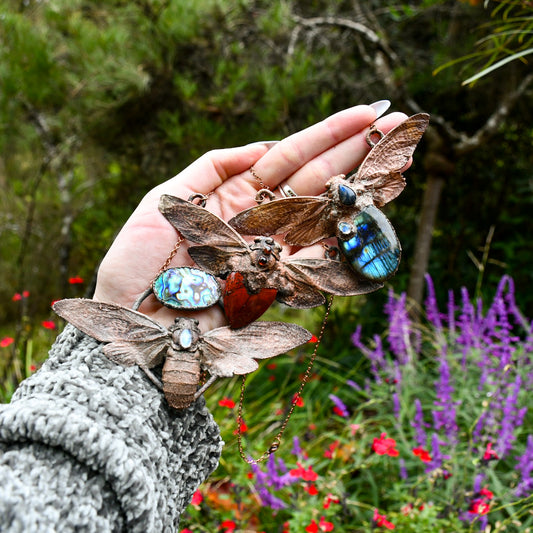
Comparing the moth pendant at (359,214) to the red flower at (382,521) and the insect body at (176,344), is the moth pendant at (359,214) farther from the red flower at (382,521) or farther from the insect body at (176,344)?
the red flower at (382,521)

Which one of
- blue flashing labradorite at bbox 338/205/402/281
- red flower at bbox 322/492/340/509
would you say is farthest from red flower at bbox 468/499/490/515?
blue flashing labradorite at bbox 338/205/402/281

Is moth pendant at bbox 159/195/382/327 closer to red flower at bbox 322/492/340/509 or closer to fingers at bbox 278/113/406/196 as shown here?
fingers at bbox 278/113/406/196

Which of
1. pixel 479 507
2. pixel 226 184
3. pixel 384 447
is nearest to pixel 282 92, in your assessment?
pixel 226 184

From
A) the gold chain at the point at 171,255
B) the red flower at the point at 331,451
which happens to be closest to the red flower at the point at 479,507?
the red flower at the point at 331,451

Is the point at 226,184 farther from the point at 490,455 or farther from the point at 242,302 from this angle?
the point at 490,455

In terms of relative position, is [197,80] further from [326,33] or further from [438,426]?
[438,426]
